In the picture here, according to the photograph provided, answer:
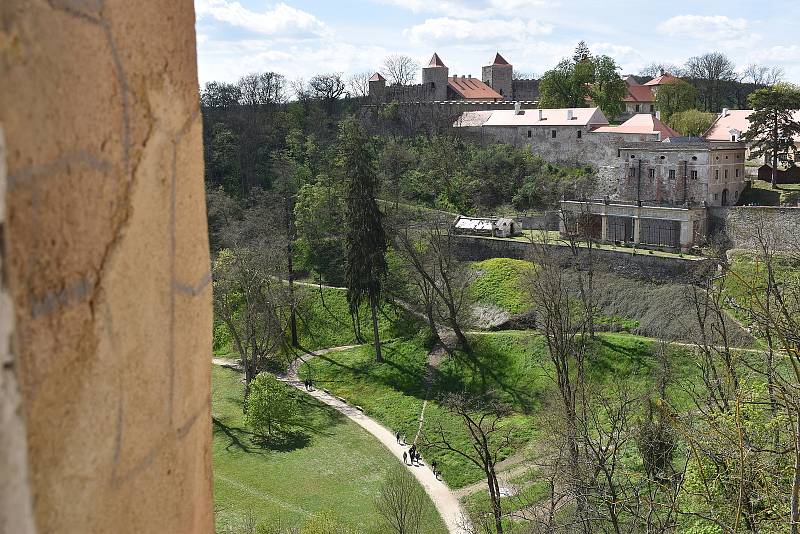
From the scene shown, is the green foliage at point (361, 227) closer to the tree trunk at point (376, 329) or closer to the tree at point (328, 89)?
the tree trunk at point (376, 329)

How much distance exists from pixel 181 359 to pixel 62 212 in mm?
423

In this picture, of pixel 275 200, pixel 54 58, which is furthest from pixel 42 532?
pixel 275 200

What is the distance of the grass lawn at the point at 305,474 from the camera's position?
64.1 ft

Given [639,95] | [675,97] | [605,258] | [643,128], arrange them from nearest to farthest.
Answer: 1. [605,258]
2. [643,128]
3. [675,97]
4. [639,95]

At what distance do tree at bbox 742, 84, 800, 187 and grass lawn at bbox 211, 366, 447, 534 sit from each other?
25754 mm

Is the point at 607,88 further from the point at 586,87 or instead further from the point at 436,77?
the point at 436,77

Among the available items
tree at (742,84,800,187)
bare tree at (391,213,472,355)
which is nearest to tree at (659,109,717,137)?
tree at (742,84,800,187)

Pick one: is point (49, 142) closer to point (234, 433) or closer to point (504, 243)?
point (234, 433)

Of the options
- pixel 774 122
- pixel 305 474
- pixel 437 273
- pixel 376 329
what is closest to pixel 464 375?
pixel 376 329

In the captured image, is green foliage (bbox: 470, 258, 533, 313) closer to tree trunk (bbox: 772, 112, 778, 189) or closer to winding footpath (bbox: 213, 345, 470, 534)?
winding footpath (bbox: 213, 345, 470, 534)

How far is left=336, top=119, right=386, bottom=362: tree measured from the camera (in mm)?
31047

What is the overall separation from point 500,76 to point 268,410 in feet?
156

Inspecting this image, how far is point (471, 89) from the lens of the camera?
6069cm

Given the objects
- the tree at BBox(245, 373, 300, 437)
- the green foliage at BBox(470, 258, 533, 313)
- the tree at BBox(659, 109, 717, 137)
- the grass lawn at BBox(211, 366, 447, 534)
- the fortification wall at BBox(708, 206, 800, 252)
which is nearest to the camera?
the grass lawn at BBox(211, 366, 447, 534)
